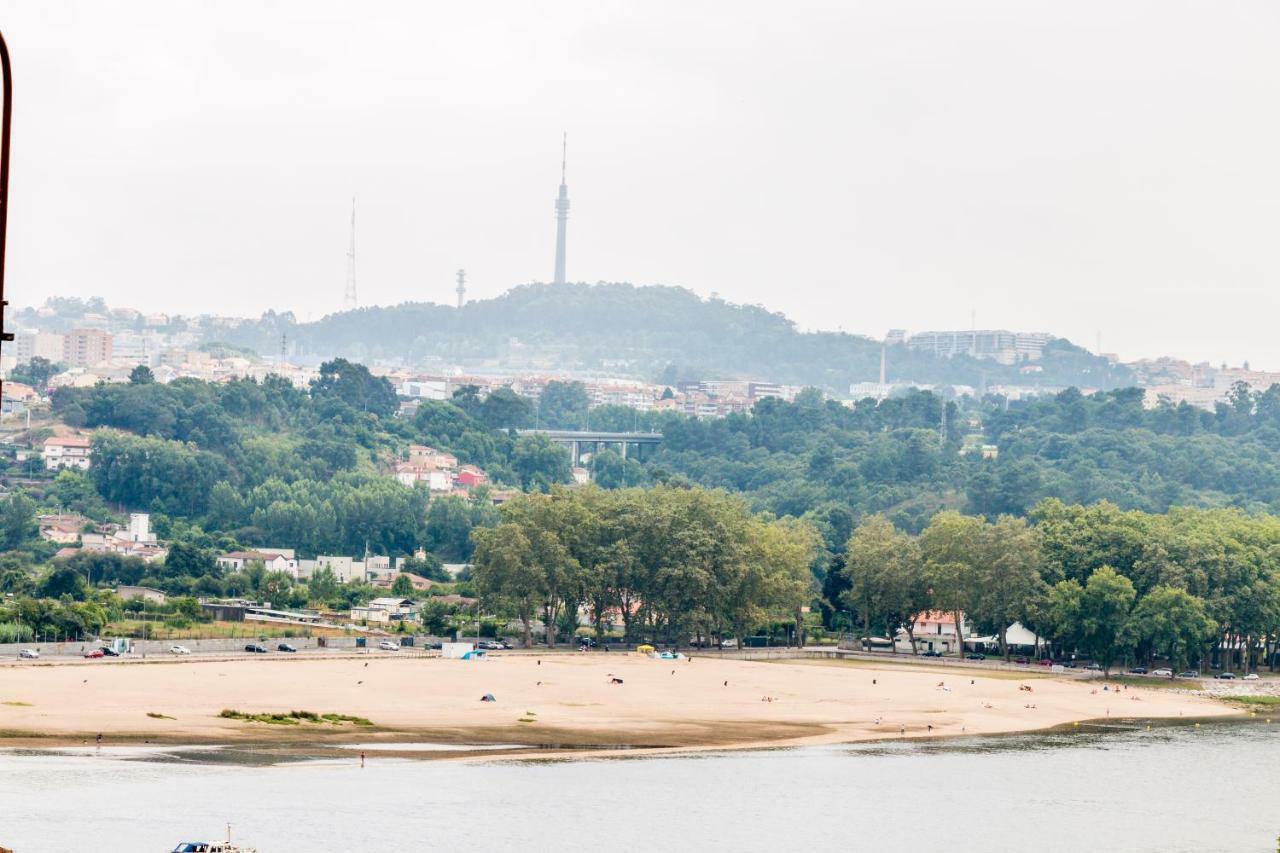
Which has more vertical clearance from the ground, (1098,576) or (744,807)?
(1098,576)

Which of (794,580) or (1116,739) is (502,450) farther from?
(1116,739)

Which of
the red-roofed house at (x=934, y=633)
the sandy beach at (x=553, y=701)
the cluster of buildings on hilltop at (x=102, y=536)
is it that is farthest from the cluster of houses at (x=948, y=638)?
the cluster of buildings on hilltop at (x=102, y=536)

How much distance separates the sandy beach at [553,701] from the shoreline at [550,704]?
0.10 m

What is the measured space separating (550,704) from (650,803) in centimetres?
1860

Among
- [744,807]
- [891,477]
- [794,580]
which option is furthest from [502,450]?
[744,807]

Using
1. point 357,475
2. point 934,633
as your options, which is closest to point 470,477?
point 357,475

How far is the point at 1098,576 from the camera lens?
306 feet

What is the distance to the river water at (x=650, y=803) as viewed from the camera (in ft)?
149

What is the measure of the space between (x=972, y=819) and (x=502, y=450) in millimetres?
149016

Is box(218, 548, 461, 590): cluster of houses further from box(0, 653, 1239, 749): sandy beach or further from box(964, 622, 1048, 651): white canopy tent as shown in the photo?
box(0, 653, 1239, 749): sandy beach

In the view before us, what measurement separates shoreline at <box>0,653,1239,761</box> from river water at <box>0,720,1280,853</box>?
3224 millimetres

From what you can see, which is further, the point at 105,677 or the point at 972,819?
the point at 105,677

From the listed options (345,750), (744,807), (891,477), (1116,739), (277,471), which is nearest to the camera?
(744,807)

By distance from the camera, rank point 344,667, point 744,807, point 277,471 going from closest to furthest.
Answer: point 744,807 → point 344,667 → point 277,471
